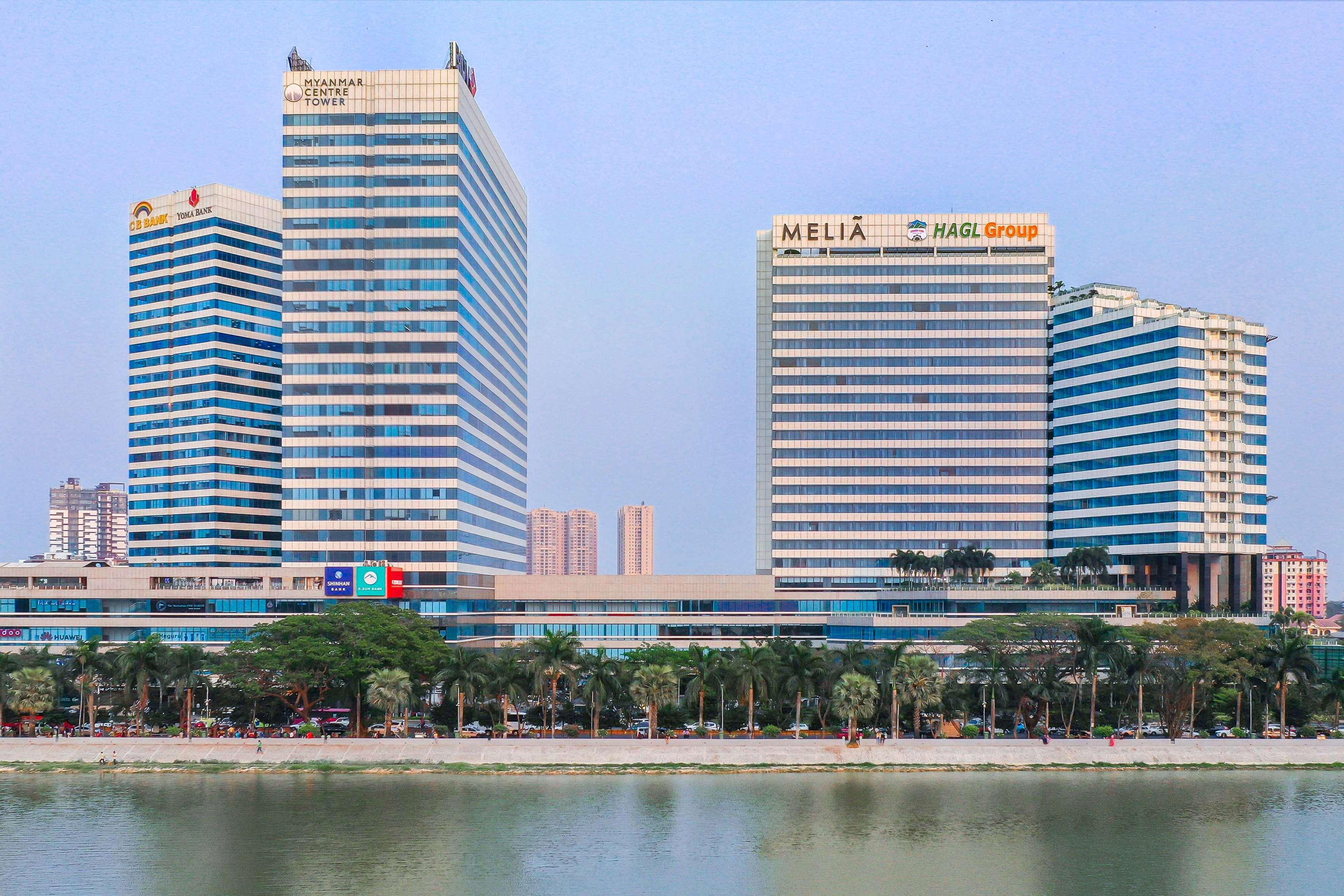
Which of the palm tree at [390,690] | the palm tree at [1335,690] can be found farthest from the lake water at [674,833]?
the palm tree at [1335,690]

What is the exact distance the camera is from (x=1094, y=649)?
468 ft

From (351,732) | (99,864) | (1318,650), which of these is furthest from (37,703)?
(1318,650)

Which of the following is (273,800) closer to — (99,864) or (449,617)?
(99,864)

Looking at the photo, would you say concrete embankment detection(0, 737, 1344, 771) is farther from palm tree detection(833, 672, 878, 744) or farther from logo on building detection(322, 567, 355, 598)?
logo on building detection(322, 567, 355, 598)

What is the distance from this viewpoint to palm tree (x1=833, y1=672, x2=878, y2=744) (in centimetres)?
13138

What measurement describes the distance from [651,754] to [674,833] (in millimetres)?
31670

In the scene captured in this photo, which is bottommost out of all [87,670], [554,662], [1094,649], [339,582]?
[87,670]

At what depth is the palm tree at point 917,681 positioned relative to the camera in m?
134

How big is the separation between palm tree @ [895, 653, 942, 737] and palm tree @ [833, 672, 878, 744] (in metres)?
3.69

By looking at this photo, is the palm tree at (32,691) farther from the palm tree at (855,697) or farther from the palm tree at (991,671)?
the palm tree at (991,671)

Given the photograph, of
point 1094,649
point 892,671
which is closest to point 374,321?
point 892,671

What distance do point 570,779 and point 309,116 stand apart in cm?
11997

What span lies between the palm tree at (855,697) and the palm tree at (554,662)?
93.3 ft

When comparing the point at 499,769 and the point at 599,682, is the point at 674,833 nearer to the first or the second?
the point at 499,769
